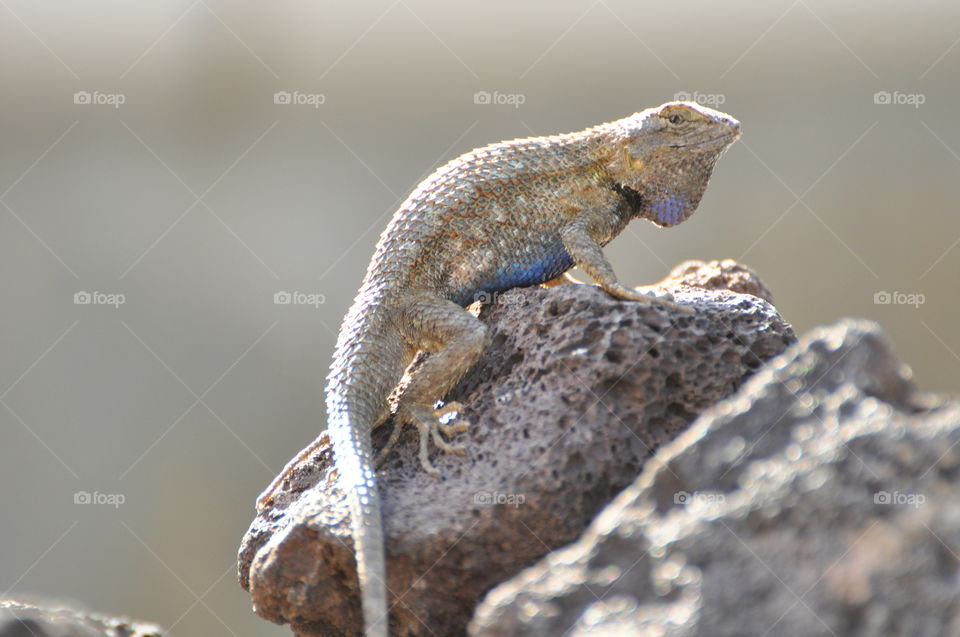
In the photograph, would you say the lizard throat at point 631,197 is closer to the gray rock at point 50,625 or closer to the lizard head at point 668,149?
the lizard head at point 668,149

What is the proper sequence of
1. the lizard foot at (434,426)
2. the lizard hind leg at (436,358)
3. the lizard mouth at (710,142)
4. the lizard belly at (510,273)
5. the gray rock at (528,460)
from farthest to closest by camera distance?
the lizard mouth at (710,142) < the lizard belly at (510,273) < the lizard hind leg at (436,358) < the lizard foot at (434,426) < the gray rock at (528,460)

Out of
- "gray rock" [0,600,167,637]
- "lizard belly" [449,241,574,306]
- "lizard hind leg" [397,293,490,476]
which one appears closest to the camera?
"gray rock" [0,600,167,637]

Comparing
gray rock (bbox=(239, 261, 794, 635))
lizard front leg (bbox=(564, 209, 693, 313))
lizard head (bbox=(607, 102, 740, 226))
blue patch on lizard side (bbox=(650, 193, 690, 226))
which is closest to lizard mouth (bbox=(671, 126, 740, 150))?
lizard head (bbox=(607, 102, 740, 226))

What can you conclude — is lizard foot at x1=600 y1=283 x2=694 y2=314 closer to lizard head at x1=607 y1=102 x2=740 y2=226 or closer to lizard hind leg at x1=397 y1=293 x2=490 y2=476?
lizard hind leg at x1=397 y1=293 x2=490 y2=476

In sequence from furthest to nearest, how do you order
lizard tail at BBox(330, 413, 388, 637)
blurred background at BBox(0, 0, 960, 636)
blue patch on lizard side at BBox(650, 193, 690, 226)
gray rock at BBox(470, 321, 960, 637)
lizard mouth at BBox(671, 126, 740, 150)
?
blurred background at BBox(0, 0, 960, 636) → blue patch on lizard side at BBox(650, 193, 690, 226) → lizard mouth at BBox(671, 126, 740, 150) → lizard tail at BBox(330, 413, 388, 637) → gray rock at BBox(470, 321, 960, 637)

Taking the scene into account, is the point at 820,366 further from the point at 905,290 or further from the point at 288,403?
the point at 288,403

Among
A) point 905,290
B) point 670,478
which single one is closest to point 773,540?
point 670,478

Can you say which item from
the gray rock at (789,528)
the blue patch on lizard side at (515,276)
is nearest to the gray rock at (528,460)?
the blue patch on lizard side at (515,276)
